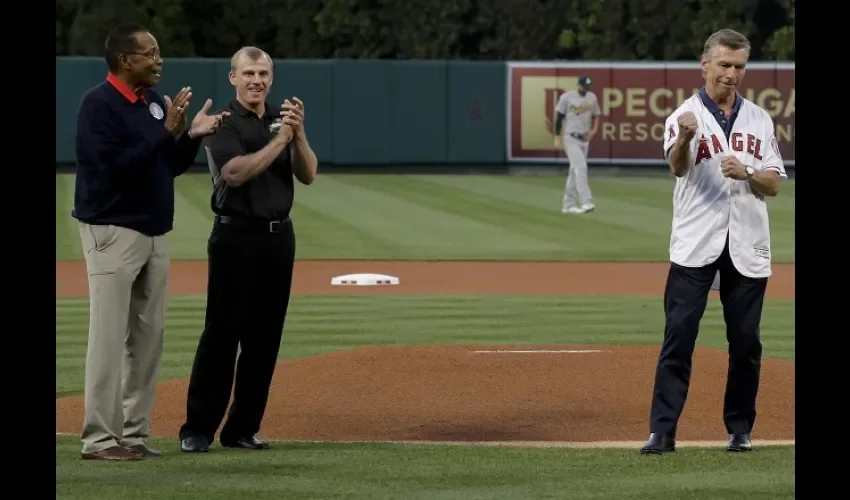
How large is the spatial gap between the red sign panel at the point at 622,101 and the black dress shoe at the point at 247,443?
1064 inches

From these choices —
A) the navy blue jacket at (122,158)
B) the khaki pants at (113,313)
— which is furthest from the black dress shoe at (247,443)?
the navy blue jacket at (122,158)

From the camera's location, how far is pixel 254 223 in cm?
808

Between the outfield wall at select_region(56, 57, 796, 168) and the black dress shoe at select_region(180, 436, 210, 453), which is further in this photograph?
the outfield wall at select_region(56, 57, 796, 168)

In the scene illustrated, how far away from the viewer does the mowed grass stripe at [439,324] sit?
1295 centimetres

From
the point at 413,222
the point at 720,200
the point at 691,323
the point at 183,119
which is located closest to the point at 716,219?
the point at 720,200

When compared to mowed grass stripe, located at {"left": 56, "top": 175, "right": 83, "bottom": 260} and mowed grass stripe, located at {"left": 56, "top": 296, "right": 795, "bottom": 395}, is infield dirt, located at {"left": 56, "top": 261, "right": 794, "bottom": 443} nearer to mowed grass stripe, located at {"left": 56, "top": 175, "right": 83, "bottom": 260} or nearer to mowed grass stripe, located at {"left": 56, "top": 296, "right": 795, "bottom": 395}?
mowed grass stripe, located at {"left": 56, "top": 296, "right": 795, "bottom": 395}

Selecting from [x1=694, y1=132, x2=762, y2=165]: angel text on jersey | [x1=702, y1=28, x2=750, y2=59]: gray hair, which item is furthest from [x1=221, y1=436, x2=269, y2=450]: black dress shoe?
[x1=702, y1=28, x2=750, y2=59]: gray hair

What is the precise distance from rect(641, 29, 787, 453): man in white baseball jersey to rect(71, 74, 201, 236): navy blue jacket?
235cm

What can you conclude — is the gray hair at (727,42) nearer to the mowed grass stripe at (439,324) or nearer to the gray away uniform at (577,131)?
the mowed grass stripe at (439,324)

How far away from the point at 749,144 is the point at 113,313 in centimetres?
306

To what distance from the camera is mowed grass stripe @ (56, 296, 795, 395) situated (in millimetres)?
12945

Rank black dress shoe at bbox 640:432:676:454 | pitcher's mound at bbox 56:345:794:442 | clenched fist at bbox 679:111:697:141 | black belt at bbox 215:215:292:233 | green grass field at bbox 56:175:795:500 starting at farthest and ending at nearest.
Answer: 1. pitcher's mound at bbox 56:345:794:442
2. black belt at bbox 215:215:292:233
3. black dress shoe at bbox 640:432:676:454
4. clenched fist at bbox 679:111:697:141
5. green grass field at bbox 56:175:795:500

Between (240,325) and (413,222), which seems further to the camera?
(413,222)

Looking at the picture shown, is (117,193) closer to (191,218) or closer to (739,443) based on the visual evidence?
(739,443)
